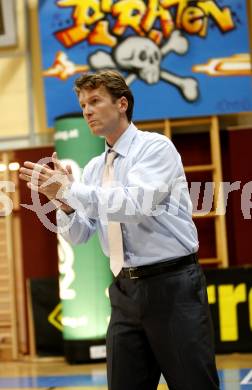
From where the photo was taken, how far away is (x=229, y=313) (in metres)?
6.02

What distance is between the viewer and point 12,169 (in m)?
6.82

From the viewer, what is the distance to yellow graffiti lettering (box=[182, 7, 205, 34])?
6.35 meters

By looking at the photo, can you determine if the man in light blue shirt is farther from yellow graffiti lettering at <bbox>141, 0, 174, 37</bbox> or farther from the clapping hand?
yellow graffiti lettering at <bbox>141, 0, 174, 37</bbox>

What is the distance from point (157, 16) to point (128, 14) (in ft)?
0.99

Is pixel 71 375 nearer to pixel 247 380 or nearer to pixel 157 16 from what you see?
pixel 247 380

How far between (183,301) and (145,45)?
178 inches

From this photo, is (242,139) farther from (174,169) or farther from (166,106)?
(174,169)

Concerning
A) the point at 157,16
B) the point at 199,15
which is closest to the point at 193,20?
the point at 199,15

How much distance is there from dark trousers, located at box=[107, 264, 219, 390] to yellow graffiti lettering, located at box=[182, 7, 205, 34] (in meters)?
4.43

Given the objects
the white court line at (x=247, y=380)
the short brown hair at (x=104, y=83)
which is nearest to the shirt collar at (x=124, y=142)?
the short brown hair at (x=104, y=83)

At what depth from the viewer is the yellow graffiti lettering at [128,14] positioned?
6.44m

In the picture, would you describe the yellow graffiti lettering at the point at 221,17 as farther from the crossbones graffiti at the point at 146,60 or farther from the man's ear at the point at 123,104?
the man's ear at the point at 123,104

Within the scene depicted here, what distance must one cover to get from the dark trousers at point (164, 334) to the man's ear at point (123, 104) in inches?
24.9

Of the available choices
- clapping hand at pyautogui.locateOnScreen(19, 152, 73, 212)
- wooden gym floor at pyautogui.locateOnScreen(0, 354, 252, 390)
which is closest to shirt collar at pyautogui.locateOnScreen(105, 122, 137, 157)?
clapping hand at pyautogui.locateOnScreen(19, 152, 73, 212)
